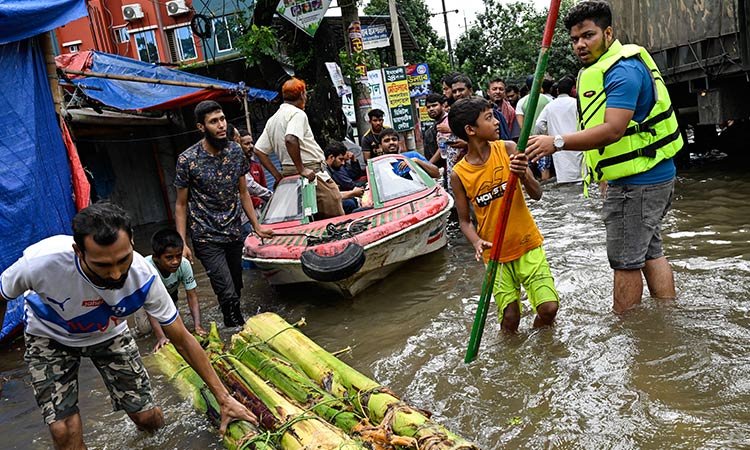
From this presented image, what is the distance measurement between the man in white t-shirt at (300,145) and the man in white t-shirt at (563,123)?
3406mm

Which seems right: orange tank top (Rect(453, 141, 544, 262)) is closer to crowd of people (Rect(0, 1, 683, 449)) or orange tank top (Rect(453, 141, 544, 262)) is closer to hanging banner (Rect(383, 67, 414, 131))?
crowd of people (Rect(0, 1, 683, 449))

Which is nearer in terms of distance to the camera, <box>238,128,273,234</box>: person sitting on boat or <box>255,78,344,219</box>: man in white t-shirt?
<box>255,78,344,219</box>: man in white t-shirt

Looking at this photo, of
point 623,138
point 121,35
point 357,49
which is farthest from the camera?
point 121,35

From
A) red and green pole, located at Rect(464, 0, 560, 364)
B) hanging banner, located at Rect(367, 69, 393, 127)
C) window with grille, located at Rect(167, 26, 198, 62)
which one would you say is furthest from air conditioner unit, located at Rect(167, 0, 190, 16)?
red and green pole, located at Rect(464, 0, 560, 364)

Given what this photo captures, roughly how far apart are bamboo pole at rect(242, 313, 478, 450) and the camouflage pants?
86 centimetres

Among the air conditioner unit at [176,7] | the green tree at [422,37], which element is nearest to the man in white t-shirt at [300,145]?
the air conditioner unit at [176,7]

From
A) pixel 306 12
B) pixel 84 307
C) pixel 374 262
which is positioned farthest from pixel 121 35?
pixel 84 307

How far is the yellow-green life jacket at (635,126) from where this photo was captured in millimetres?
3463

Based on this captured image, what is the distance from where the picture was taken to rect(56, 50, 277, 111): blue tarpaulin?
10.4 m

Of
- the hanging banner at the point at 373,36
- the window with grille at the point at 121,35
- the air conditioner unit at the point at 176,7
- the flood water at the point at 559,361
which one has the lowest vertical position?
the flood water at the point at 559,361

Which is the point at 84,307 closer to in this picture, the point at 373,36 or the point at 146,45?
the point at 373,36

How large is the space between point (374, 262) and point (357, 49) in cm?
752

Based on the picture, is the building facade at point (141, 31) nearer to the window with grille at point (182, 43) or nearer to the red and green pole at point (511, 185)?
the window with grille at point (182, 43)

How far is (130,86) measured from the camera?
1147cm
